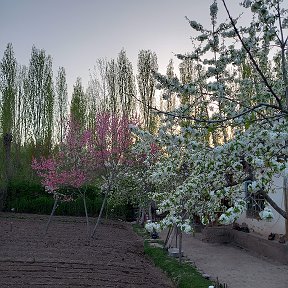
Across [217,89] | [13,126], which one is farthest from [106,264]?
[13,126]

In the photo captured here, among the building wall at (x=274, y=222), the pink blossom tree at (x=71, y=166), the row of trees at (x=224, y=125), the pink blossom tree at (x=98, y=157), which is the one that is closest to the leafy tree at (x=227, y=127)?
the row of trees at (x=224, y=125)

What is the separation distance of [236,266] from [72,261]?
361 centimetres

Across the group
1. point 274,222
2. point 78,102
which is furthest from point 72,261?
point 78,102

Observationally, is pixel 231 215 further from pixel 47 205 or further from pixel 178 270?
pixel 47 205

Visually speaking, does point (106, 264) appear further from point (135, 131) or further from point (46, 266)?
point (135, 131)

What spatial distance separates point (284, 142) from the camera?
4039 mm

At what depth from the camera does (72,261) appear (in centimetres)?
834

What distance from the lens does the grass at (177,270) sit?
24.7 ft

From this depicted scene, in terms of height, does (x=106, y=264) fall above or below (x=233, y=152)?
below

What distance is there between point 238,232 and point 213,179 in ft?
28.5

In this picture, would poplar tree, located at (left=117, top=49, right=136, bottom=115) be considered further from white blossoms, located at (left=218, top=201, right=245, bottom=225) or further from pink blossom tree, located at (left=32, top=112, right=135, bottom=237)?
white blossoms, located at (left=218, top=201, right=245, bottom=225)

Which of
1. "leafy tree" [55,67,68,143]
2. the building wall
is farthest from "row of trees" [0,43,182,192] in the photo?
the building wall

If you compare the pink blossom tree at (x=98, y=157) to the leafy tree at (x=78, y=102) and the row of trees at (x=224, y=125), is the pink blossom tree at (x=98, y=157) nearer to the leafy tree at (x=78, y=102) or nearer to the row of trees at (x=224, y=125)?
the row of trees at (x=224, y=125)

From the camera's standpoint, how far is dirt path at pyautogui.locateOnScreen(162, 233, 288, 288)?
7941mm
